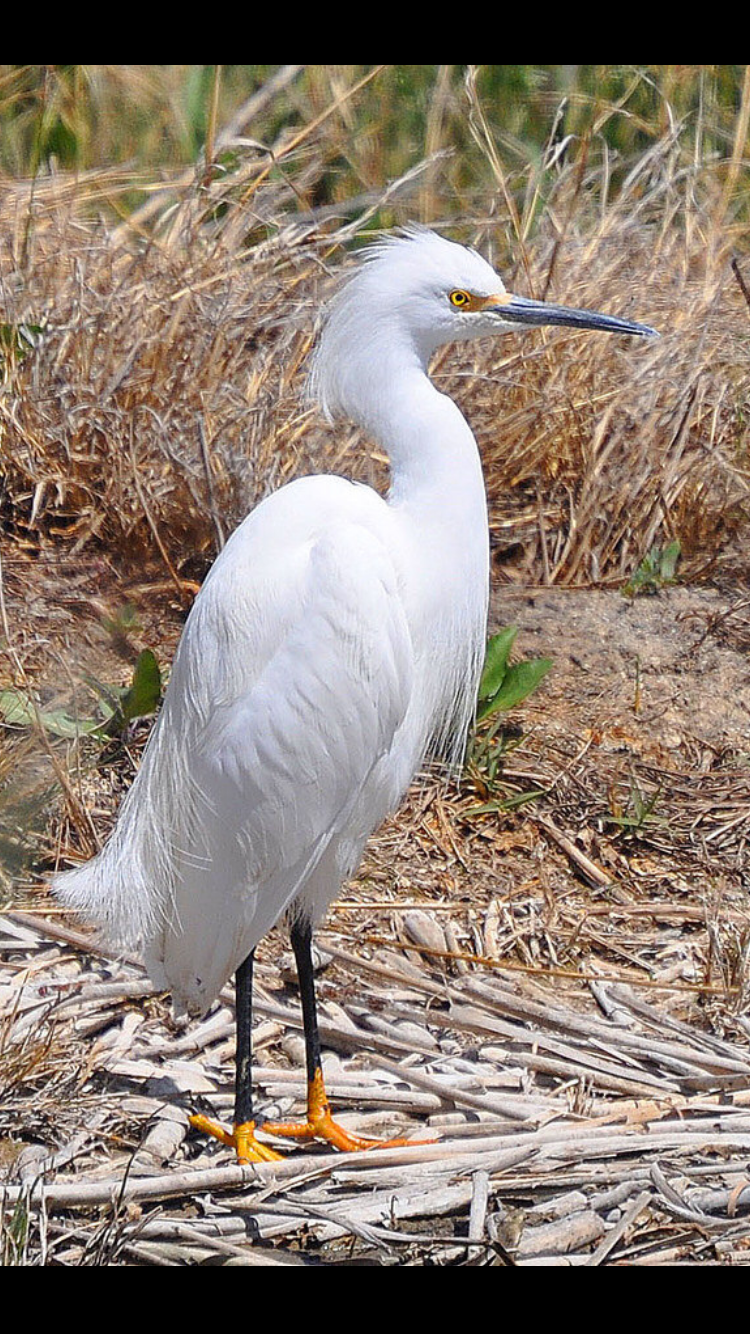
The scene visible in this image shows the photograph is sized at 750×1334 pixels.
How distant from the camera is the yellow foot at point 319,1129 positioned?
6.49ft

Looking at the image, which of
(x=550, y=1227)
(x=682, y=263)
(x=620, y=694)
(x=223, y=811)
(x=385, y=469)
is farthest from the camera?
(x=682, y=263)

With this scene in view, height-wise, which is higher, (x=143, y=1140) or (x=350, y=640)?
(x=350, y=640)

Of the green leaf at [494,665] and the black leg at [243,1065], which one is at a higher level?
the green leaf at [494,665]

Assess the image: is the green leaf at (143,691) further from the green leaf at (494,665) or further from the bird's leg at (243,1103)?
the bird's leg at (243,1103)

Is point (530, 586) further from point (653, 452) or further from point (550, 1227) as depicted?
point (550, 1227)

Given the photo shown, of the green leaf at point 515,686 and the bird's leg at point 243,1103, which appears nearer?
the bird's leg at point 243,1103

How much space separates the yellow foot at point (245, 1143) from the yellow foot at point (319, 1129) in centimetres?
→ 4

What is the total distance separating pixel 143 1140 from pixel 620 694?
128 centimetres

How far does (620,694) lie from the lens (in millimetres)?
2785

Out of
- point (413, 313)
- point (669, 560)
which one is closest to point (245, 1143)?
point (413, 313)

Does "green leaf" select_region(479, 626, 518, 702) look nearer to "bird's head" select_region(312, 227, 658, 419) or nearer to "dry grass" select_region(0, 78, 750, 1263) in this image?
"dry grass" select_region(0, 78, 750, 1263)

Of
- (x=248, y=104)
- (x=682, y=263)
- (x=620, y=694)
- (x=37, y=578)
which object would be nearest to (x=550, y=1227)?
(x=620, y=694)

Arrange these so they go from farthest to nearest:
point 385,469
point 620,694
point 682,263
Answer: point 682,263 < point 385,469 < point 620,694

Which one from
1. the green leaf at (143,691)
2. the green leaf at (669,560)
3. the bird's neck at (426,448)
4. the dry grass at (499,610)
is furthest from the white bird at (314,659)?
the green leaf at (669,560)
